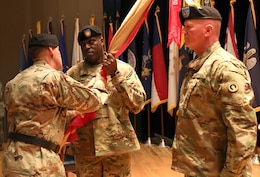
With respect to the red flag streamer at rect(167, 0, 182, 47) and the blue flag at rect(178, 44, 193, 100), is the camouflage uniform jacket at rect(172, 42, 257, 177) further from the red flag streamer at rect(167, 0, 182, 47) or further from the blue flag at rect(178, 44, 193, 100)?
the blue flag at rect(178, 44, 193, 100)

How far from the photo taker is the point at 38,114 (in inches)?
84.7

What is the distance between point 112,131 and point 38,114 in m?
0.65

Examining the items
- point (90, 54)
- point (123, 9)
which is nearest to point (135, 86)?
point (90, 54)

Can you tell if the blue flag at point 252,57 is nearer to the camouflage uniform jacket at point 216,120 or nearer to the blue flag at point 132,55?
the blue flag at point 132,55

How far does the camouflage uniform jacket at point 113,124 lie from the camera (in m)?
2.62

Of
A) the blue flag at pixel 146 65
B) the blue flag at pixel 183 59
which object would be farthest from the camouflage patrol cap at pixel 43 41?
the blue flag at pixel 146 65

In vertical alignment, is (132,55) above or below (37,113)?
below

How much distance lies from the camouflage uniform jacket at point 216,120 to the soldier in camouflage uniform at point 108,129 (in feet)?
2.03

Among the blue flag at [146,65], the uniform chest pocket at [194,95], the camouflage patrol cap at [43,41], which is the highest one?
the camouflage patrol cap at [43,41]

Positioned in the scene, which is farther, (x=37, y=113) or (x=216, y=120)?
(x=37, y=113)

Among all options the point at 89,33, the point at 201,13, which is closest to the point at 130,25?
the point at 89,33

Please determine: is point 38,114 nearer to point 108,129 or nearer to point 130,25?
point 108,129

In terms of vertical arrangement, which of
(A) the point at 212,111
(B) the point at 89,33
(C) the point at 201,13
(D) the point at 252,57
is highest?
(C) the point at 201,13

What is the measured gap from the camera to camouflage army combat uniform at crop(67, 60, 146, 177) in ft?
8.61
